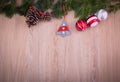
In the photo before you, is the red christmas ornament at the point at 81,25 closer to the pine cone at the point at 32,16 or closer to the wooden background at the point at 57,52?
the wooden background at the point at 57,52

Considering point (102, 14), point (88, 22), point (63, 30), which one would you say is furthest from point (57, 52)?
point (102, 14)

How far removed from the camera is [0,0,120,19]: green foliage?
4.86 ft

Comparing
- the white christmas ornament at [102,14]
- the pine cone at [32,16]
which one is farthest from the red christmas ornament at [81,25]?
the pine cone at [32,16]

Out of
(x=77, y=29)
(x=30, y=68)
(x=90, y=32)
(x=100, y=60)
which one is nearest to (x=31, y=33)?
(x=30, y=68)

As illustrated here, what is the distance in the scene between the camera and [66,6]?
156 centimetres

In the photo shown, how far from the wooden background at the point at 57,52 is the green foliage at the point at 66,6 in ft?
0.21

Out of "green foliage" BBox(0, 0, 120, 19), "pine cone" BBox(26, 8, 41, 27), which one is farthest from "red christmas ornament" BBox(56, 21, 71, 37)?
"pine cone" BBox(26, 8, 41, 27)

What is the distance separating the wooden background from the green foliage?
65 millimetres

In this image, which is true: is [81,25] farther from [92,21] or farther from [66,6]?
[66,6]

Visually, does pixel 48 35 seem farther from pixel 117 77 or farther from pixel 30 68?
pixel 117 77

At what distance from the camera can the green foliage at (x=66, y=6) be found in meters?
1.48

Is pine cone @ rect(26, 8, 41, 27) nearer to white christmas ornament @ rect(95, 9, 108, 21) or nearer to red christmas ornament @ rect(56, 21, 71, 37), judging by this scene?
red christmas ornament @ rect(56, 21, 71, 37)

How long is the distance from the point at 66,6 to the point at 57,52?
40 cm

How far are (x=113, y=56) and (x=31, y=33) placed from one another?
732 mm
